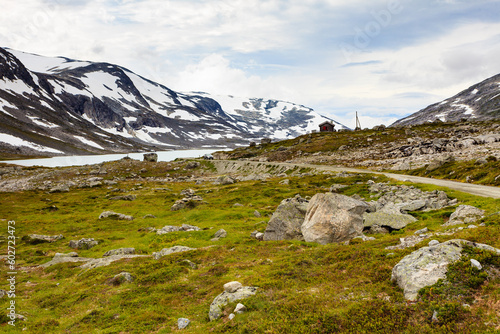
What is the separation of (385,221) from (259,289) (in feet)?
51.4

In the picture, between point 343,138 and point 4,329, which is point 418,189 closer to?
point 4,329

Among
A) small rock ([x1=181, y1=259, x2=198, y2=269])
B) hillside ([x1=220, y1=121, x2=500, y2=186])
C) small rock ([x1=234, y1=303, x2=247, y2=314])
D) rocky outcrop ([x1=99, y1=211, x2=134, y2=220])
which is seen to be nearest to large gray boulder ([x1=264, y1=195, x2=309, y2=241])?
small rock ([x1=181, y1=259, x2=198, y2=269])

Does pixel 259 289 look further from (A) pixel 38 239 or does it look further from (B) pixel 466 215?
(A) pixel 38 239

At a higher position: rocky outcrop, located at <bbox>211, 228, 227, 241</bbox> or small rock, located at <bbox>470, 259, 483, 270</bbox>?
small rock, located at <bbox>470, 259, 483, 270</bbox>

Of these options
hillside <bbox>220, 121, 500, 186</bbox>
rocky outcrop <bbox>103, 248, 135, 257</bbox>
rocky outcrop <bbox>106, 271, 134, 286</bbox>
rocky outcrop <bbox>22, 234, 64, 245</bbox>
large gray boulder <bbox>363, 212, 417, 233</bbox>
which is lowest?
rocky outcrop <bbox>22, 234, 64, 245</bbox>

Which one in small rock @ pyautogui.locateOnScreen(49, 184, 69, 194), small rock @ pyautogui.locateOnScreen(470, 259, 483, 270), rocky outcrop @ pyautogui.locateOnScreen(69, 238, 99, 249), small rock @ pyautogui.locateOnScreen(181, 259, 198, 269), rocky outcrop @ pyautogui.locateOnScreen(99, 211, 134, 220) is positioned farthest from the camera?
small rock @ pyautogui.locateOnScreen(49, 184, 69, 194)

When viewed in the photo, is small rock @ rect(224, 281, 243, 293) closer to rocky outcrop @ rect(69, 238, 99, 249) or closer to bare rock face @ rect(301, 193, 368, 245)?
bare rock face @ rect(301, 193, 368, 245)

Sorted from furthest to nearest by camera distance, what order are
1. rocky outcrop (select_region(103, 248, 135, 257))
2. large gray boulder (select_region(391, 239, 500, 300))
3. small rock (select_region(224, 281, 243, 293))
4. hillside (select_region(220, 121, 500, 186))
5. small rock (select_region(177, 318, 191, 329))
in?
hillside (select_region(220, 121, 500, 186))
rocky outcrop (select_region(103, 248, 135, 257))
small rock (select_region(224, 281, 243, 293))
small rock (select_region(177, 318, 191, 329))
large gray boulder (select_region(391, 239, 500, 300))

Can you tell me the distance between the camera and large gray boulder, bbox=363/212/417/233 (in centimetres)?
2488

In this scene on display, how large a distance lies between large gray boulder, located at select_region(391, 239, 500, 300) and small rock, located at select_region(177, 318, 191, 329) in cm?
970

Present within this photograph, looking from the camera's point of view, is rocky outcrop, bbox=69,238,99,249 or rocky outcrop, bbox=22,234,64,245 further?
rocky outcrop, bbox=22,234,64,245

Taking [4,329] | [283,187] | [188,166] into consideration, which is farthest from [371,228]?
[188,166]

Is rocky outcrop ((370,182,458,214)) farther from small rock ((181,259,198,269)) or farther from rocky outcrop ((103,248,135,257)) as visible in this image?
rocky outcrop ((103,248,135,257))

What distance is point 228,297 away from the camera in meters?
14.8
